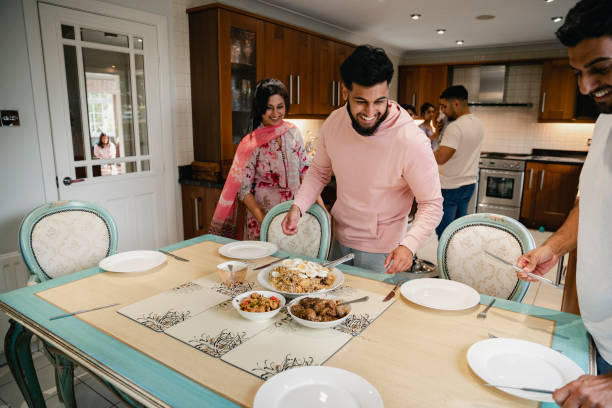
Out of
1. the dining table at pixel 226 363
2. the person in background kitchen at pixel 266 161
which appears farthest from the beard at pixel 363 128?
the person in background kitchen at pixel 266 161

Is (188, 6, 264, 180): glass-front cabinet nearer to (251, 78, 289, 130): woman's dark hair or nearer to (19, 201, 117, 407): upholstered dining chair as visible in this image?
(251, 78, 289, 130): woman's dark hair

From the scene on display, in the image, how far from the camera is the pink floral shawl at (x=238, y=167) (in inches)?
96.6

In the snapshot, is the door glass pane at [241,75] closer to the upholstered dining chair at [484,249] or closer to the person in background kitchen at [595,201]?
the upholstered dining chair at [484,249]

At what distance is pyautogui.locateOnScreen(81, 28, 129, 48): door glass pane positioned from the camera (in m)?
2.77

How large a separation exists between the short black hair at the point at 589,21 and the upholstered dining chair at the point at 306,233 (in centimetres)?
130

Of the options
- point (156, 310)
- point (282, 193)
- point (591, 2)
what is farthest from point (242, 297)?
point (282, 193)

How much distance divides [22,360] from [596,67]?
1966mm

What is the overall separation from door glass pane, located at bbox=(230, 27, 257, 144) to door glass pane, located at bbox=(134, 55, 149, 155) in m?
0.71

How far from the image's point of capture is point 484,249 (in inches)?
64.4

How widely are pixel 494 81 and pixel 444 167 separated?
10.7 ft

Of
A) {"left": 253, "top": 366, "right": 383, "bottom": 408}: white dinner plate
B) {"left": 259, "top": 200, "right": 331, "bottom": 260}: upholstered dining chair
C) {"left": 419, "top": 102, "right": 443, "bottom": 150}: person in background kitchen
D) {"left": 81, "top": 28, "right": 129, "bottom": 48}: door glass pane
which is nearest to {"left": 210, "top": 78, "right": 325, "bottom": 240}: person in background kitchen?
{"left": 259, "top": 200, "right": 331, "bottom": 260}: upholstered dining chair

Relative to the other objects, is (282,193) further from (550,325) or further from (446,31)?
(446,31)

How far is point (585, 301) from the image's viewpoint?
3.33ft

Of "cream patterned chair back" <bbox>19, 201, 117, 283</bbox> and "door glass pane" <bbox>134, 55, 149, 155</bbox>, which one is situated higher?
"door glass pane" <bbox>134, 55, 149, 155</bbox>
